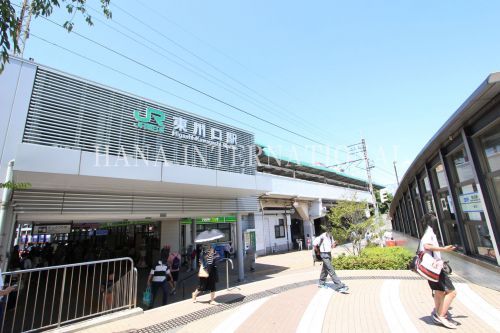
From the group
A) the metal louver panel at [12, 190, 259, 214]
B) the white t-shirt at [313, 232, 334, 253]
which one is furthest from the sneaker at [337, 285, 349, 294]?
the metal louver panel at [12, 190, 259, 214]

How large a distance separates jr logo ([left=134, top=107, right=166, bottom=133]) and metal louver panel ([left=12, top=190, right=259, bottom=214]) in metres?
2.17

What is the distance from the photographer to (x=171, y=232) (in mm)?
17172

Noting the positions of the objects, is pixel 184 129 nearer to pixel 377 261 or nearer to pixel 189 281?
pixel 189 281

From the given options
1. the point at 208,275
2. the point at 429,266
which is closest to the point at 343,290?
the point at 429,266

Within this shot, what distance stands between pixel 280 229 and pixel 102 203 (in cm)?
1916

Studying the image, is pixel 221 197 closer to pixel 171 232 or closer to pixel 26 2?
pixel 171 232

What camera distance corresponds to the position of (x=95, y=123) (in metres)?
7.07

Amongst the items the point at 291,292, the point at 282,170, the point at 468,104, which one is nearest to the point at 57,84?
the point at 291,292

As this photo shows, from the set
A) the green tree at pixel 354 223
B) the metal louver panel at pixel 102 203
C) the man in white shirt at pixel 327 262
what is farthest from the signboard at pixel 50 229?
the man in white shirt at pixel 327 262

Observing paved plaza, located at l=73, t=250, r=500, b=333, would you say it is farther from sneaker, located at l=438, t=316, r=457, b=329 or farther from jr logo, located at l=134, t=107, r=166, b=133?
jr logo, located at l=134, t=107, r=166, b=133

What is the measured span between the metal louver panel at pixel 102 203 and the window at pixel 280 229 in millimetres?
14074

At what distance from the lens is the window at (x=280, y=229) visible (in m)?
24.2

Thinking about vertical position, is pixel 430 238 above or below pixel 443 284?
above

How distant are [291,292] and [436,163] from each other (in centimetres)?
633
